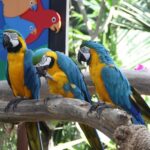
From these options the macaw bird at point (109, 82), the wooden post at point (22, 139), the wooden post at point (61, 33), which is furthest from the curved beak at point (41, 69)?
the wooden post at point (61, 33)

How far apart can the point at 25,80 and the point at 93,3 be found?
8.13ft

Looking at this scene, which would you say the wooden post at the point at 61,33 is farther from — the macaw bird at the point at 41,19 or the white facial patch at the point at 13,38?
the white facial patch at the point at 13,38

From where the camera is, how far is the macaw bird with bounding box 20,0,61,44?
251 cm

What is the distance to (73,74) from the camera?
1.91 metres

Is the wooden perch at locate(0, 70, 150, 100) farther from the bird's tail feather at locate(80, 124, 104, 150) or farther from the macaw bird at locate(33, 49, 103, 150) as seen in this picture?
the bird's tail feather at locate(80, 124, 104, 150)

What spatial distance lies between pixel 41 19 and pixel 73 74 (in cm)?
75

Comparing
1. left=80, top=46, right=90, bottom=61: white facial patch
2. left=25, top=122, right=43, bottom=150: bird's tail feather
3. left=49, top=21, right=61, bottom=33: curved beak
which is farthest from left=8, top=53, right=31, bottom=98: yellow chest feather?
left=49, top=21, right=61, bottom=33: curved beak

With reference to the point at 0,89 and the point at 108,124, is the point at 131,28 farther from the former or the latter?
the point at 108,124

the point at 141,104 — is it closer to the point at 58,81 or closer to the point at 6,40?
the point at 58,81

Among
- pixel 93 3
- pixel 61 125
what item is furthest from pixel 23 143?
pixel 93 3

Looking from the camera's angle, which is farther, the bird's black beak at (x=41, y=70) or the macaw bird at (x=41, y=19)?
the macaw bird at (x=41, y=19)

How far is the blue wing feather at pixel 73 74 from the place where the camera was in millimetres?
1892

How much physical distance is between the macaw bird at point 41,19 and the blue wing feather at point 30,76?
1.71 ft

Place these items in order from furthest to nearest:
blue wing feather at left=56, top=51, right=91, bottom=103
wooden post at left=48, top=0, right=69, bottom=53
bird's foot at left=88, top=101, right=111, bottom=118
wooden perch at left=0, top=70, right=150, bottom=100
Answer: wooden post at left=48, top=0, right=69, bottom=53, wooden perch at left=0, top=70, right=150, bottom=100, blue wing feather at left=56, top=51, right=91, bottom=103, bird's foot at left=88, top=101, right=111, bottom=118
